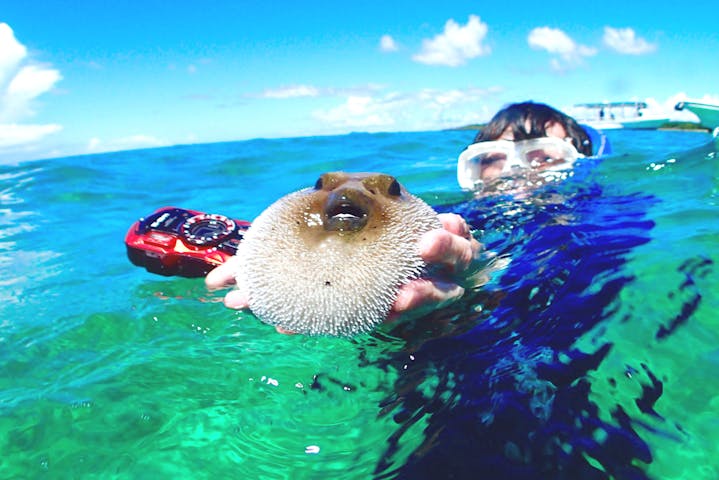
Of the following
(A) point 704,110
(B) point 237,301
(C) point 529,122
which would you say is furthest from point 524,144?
(A) point 704,110

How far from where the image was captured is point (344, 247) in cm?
139

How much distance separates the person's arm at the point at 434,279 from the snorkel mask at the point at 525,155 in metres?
3.30

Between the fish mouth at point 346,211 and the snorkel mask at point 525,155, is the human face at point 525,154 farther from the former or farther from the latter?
the fish mouth at point 346,211

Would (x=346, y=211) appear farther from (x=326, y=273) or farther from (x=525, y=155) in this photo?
(x=525, y=155)

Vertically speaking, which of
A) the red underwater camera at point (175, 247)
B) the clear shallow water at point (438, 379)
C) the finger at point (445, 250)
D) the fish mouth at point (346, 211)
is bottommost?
the clear shallow water at point (438, 379)

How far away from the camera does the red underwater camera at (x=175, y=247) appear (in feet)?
9.77

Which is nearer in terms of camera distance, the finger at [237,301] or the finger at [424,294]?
the finger at [424,294]

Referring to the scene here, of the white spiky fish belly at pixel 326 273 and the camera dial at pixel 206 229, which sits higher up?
the white spiky fish belly at pixel 326 273

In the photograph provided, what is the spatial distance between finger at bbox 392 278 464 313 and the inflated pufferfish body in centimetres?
5

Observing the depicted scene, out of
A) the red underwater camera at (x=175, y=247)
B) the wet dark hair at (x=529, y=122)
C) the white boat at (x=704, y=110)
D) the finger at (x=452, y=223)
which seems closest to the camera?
the finger at (x=452, y=223)

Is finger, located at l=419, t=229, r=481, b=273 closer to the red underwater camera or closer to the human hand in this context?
the human hand

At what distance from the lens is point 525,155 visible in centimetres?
519

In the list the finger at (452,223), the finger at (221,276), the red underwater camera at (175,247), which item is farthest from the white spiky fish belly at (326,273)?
the red underwater camera at (175,247)

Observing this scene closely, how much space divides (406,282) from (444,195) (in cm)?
540
